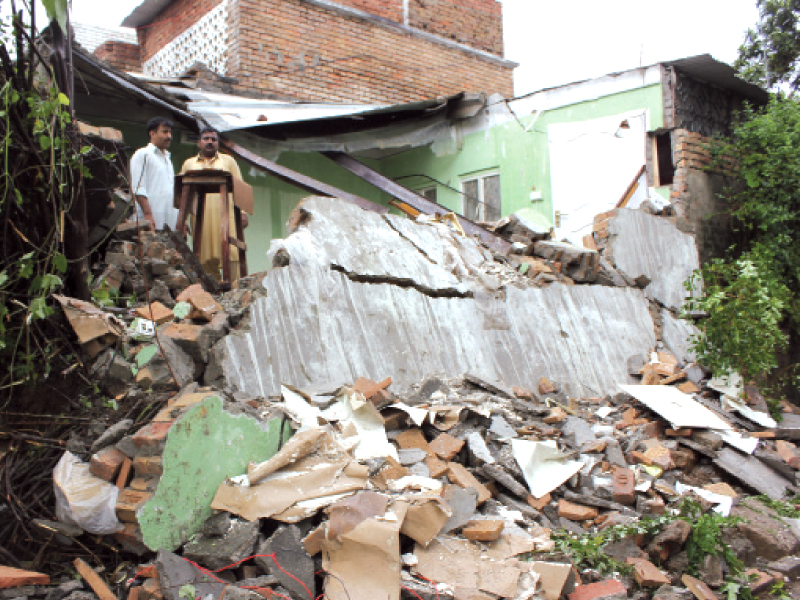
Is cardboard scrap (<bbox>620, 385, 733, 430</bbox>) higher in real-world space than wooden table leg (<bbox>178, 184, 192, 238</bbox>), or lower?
lower

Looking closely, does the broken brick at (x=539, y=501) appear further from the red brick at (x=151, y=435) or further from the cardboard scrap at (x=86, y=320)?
the cardboard scrap at (x=86, y=320)

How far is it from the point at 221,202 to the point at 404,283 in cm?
165

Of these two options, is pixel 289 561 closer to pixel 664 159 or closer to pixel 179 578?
pixel 179 578

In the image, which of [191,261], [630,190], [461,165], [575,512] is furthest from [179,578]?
[461,165]

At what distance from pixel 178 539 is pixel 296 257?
7.30 feet

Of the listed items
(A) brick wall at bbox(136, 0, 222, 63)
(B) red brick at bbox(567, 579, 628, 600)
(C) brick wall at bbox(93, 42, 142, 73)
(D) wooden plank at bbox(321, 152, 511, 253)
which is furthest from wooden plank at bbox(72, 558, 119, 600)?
(C) brick wall at bbox(93, 42, 142, 73)

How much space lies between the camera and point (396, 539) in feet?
9.83

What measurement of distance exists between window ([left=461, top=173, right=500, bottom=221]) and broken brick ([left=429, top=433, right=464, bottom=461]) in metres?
6.67

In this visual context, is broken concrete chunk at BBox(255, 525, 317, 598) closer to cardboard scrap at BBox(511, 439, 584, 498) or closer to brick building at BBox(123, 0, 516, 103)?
cardboard scrap at BBox(511, 439, 584, 498)

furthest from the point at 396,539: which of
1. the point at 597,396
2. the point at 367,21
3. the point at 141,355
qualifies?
the point at 367,21

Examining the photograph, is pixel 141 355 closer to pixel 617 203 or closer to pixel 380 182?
pixel 380 182

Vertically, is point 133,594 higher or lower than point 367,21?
lower

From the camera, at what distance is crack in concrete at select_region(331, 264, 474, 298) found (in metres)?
5.10

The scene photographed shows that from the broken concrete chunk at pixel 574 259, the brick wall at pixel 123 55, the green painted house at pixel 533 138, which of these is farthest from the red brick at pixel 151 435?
the brick wall at pixel 123 55
